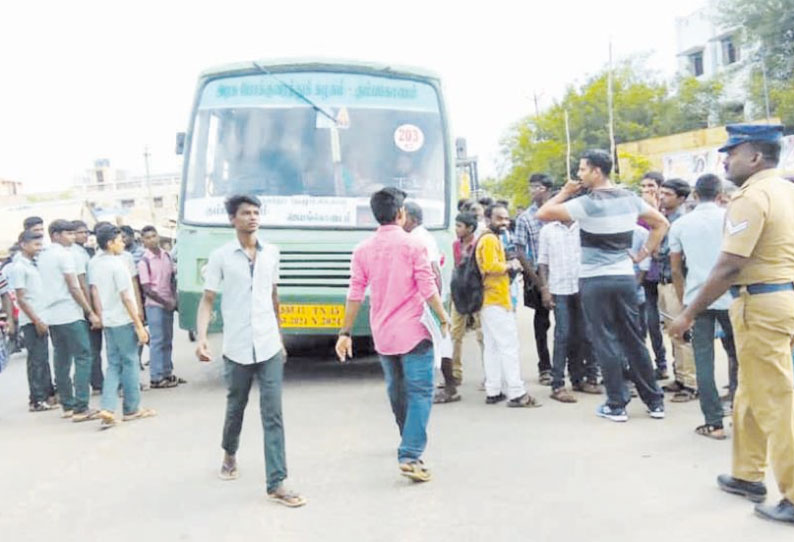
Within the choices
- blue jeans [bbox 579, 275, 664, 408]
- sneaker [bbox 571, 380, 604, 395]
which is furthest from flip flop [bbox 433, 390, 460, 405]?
blue jeans [bbox 579, 275, 664, 408]

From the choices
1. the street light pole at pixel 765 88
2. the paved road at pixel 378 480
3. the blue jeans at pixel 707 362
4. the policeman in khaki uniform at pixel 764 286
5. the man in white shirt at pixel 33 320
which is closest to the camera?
the policeman in khaki uniform at pixel 764 286

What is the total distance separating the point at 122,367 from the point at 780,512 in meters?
4.98

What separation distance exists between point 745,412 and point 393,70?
5483mm

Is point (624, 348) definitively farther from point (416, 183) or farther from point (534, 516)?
point (416, 183)

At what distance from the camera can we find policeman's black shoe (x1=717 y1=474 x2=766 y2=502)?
4410mm

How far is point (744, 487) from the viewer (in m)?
4.46

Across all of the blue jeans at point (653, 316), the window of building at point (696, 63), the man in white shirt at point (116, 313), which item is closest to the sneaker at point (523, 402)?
the blue jeans at point (653, 316)

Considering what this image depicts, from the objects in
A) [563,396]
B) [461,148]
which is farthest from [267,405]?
[461,148]

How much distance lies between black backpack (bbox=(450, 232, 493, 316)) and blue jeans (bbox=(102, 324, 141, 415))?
2.69 metres

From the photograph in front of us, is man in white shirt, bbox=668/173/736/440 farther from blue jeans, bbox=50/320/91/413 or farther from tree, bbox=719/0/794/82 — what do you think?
tree, bbox=719/0/794/82

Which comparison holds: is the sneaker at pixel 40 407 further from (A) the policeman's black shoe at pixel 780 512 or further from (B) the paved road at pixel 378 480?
(A) the policeman's black shoe at pixel 780 512

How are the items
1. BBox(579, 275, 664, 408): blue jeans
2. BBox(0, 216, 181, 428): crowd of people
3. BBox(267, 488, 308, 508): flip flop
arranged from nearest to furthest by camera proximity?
BBox(267, 488, 308, 508): flip flop, BBox(579, 275, 664, 408): blue jeans, BBox(0, 216, 181, 428): crowd of people

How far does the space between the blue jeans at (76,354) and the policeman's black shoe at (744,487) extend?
5125mm

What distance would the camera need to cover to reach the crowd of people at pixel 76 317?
695 cm
